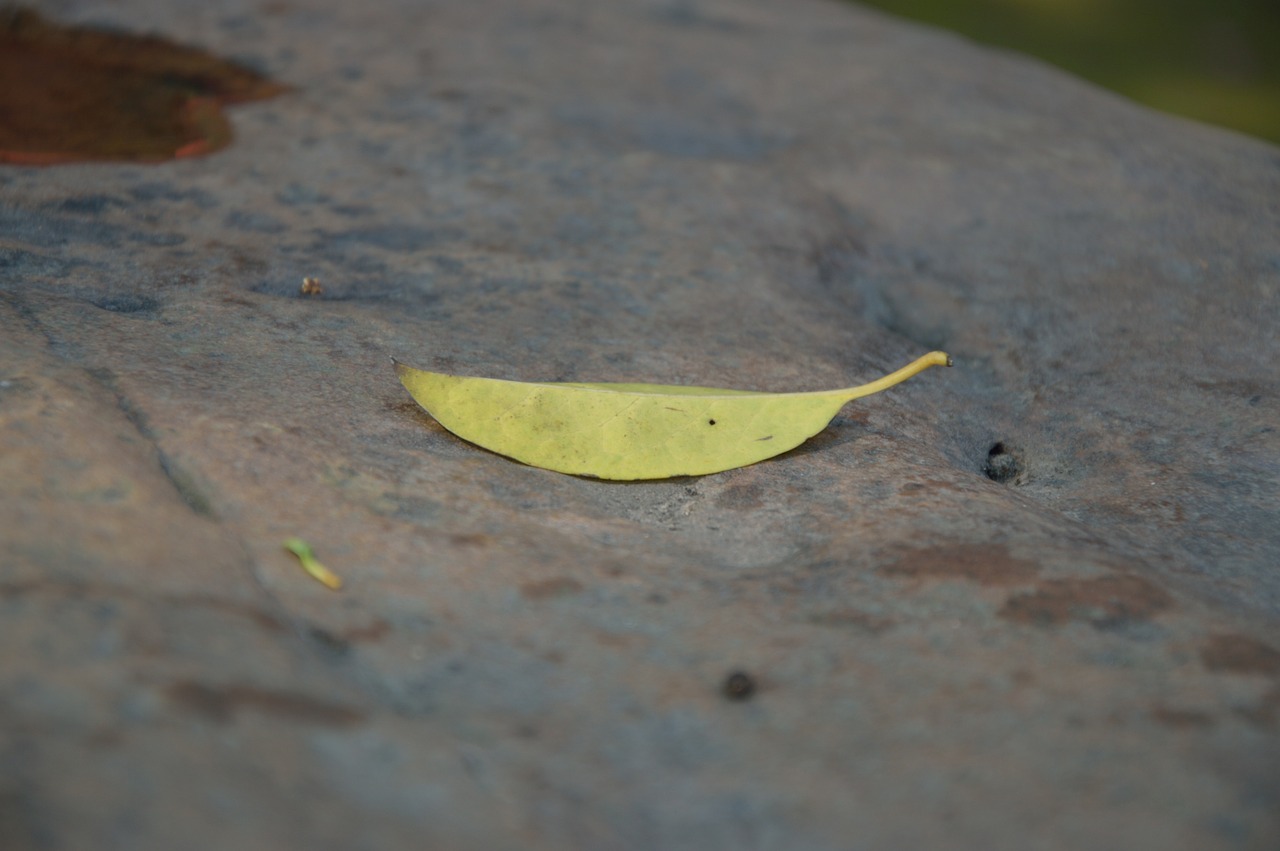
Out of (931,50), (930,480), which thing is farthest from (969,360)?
(931,50)

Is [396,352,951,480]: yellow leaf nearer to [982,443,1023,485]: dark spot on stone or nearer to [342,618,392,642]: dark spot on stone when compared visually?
[982,443,1023,485]: dark spot on stone

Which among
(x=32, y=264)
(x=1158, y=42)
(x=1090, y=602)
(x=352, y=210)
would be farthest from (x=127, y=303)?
(x=1158, y=42)

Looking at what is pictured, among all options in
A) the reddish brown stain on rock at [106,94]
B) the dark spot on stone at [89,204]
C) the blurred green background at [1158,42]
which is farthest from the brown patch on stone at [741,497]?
the blurred green background at [1158,42]

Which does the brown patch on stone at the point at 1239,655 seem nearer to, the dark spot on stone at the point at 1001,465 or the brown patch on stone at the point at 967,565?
the brown patch on stone at the point at 967,565

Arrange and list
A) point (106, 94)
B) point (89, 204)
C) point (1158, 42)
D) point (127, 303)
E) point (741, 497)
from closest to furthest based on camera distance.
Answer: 1. point (741, 497)
2. point (127, 303)
3. point (89, 204)
4. point (106, 94)
5. point (1158, 42)

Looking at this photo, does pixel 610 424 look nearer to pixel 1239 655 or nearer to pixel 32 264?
pixel 1239 655

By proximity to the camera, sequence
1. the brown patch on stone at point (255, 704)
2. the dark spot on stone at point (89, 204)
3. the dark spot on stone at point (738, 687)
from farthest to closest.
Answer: the dark spot on stone at point (89, 204) < the dark spot on stone at point (738, 687) < the brown patch on stone at point (255, 704)

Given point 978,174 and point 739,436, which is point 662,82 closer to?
point 978,174
